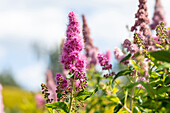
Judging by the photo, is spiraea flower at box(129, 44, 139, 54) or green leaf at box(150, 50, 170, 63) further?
spiraea flower at box(129, 44, 139, 54)

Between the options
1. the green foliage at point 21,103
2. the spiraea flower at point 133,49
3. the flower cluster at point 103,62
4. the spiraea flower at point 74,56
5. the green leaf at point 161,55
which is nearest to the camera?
the green leaf at point 161,55

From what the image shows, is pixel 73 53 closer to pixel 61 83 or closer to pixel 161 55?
pixel 61 83

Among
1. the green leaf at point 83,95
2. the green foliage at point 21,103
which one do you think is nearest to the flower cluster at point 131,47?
the green leaf at point 83,95

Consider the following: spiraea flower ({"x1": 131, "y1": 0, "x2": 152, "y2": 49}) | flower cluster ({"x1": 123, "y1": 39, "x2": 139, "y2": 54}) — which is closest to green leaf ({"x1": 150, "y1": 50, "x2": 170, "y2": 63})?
flower cluster ({"x1": 123, "y1": 39, "x2": 139, "y2": 54})

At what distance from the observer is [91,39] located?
16.8 feet

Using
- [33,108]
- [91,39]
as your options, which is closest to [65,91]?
[91,39]

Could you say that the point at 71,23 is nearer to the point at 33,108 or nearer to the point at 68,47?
the point at 68,47

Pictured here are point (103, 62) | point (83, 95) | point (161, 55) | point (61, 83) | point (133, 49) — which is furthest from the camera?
point (103, 62)

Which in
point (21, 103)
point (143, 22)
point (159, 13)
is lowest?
point (143, 22)

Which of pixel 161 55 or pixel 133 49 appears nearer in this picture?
pixel 161 55

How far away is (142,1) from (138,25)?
0.23 m

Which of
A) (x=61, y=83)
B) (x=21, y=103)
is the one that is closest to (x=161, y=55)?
(x=61, y=83)

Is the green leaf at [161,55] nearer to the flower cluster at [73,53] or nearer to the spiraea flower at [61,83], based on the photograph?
the flower cluster at [73,53]

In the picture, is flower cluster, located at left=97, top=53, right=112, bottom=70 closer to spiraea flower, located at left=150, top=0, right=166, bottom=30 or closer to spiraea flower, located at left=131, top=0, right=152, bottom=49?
spiraea flower, located at left=131, top=0, right=152, bottom=49
